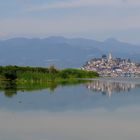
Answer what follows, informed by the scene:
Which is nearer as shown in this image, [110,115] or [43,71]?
[110,115]

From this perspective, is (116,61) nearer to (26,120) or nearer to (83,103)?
(83,103)

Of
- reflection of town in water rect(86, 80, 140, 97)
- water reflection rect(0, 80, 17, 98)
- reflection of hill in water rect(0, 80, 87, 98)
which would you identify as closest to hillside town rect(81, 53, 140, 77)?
reflection of town in water rect(86, 80, 140, 97)

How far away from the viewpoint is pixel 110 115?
25016 mm

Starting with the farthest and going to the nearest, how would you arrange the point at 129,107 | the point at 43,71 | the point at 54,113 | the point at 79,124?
the point at 43,71
the point at 129,107
the point at 54,113
the point at 79,124

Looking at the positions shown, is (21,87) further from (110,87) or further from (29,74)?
(29,74)

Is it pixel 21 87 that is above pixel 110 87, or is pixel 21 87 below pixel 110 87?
above

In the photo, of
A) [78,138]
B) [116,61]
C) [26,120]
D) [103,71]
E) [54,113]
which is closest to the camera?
[78,138]

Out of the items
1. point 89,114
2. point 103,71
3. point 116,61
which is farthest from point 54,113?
point 116,61

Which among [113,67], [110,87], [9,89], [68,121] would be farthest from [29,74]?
[113,67]

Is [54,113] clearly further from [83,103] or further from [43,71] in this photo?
[43,71]

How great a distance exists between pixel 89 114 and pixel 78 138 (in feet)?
26.5

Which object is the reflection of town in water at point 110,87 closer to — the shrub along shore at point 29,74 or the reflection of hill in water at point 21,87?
the reflection of hill in water at point 21,87

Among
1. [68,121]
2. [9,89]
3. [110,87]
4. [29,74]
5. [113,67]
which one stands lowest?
[68,121]

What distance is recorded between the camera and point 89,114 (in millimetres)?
25656
